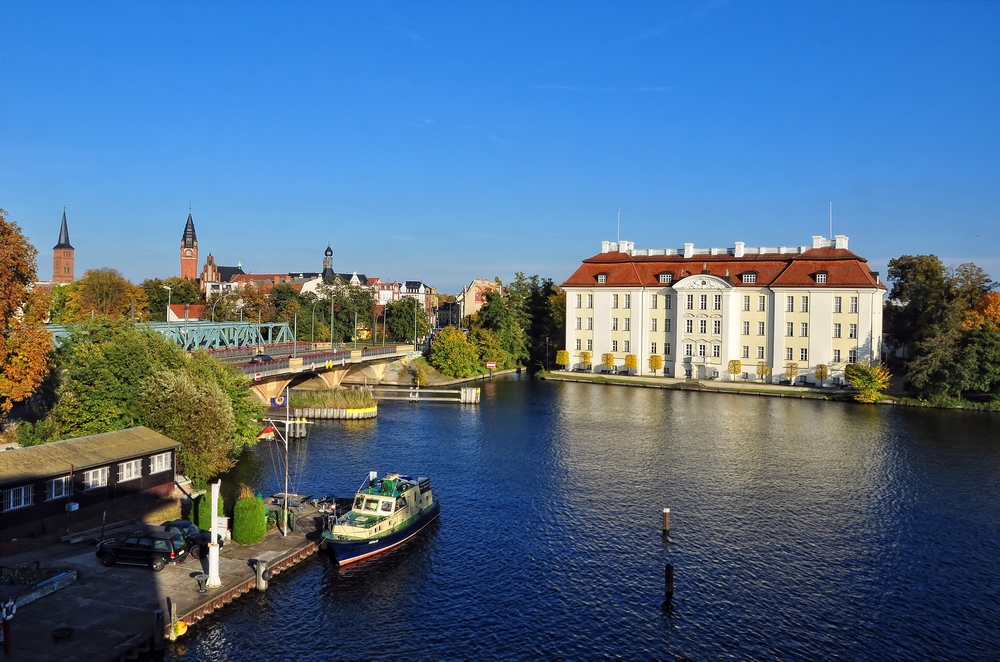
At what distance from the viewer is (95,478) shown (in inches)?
1146

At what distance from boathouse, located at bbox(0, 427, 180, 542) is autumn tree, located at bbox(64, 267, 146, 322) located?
248 feet

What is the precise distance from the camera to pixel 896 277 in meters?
102

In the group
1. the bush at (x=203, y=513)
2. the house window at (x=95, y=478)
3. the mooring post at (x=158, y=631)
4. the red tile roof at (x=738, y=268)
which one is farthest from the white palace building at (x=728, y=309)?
the mooring post at (x=158, y=631)

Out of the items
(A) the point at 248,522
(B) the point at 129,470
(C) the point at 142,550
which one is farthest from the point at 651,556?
(B) the point at 129,470

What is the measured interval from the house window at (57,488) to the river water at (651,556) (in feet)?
28.7

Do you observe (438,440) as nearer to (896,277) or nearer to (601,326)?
(601,326)

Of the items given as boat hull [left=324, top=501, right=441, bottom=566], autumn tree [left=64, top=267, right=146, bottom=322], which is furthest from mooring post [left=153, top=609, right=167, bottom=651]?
autumn tree [left=64, top=267, right=146, bottom=322]

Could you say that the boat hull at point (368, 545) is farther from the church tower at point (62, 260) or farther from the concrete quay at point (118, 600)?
the church tower at point (62, 260)

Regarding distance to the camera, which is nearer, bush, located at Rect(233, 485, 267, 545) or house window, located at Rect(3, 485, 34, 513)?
house window, located at Rect(3, 485, 34, 513)

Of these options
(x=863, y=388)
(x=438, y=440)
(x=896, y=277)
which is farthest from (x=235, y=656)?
(x=896, y=277)

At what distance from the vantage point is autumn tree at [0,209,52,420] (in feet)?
113

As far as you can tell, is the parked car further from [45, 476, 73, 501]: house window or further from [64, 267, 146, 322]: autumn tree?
[64, 267, 146, 322]: autumn tree

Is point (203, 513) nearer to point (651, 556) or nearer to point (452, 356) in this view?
point (651, 556)

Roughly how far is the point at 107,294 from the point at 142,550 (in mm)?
95572
